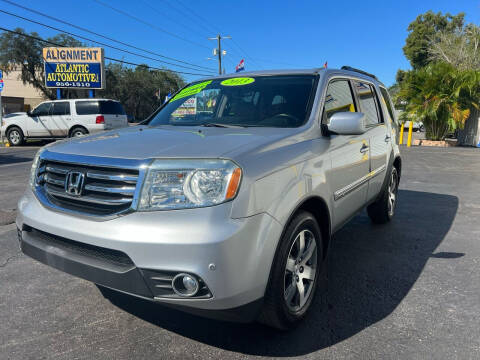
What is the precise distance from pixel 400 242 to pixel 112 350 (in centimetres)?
328

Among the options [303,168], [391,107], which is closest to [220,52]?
[391,107]

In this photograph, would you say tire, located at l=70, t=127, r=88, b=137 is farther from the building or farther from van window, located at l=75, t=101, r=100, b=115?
the building

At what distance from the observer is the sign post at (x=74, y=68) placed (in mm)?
25203

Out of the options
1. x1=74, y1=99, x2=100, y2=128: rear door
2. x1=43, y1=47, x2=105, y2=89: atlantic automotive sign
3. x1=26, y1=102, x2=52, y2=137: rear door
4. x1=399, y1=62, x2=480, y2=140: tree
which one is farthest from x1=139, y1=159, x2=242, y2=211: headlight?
x1=43, y1=47, x2=105, y2=89: atlantic automotive sign

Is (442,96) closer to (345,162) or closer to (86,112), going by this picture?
(86,112)

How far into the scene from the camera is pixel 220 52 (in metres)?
41.5

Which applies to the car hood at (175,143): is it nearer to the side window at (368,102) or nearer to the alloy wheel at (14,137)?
the side window at (368,102)

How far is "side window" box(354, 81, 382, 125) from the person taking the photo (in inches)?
157

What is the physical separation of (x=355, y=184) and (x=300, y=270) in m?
1.17

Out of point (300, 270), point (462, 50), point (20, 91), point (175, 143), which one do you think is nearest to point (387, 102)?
point (300, 270)

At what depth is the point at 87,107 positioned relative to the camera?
1562 cm

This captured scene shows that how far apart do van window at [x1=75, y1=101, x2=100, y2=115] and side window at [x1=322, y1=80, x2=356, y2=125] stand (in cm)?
1376

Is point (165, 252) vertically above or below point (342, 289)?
above

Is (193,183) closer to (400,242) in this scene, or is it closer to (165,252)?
(165,252)
